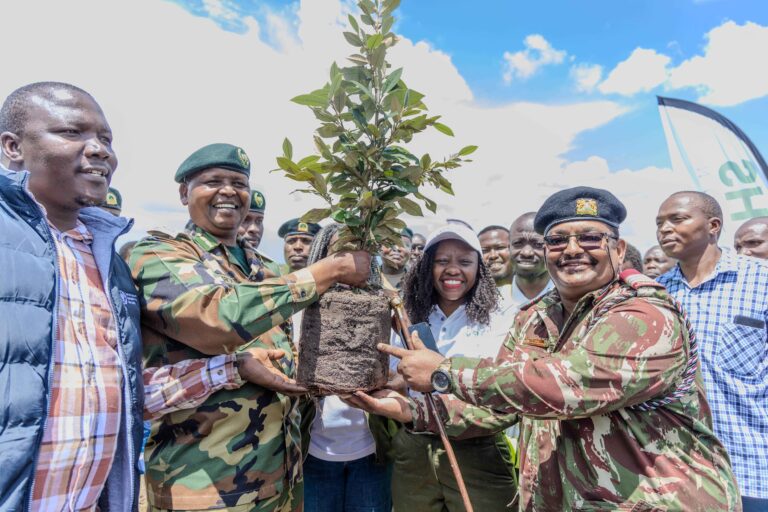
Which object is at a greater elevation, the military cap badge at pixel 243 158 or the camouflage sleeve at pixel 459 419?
the military cap badge at pixel 243 158

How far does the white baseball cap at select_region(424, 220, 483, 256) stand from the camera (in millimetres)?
3018

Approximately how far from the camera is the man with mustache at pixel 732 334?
299 centimetres

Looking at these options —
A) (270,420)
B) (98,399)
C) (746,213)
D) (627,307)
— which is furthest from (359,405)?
(746,213)

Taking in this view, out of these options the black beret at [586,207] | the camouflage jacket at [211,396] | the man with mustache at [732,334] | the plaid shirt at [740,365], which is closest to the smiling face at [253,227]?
the camouflage jacket at [211,396]

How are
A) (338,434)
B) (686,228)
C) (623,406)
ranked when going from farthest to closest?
(686,228) → (338,434) → (623,406)

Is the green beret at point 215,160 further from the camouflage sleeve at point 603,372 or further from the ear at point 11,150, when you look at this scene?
the camouflage sleeve at point 603,372

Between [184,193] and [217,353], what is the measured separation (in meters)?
0.86

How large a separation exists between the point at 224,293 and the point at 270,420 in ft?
1.97

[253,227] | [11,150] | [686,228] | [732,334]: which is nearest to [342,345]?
[11,150]

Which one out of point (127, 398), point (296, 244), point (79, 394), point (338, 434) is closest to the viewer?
point (79, 394)

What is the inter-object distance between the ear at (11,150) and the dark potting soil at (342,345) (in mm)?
1169

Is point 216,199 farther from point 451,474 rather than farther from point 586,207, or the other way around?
point 451,474

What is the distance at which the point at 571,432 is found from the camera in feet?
6.07

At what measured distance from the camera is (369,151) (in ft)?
6.94
